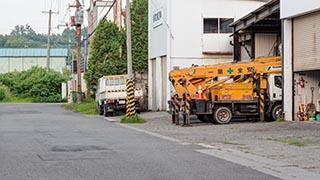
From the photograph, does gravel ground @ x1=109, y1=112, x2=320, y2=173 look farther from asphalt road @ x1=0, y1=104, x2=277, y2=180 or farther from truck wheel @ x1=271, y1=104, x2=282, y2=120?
asphalt road @ x1=0, y1=104, x2=277, y2=180

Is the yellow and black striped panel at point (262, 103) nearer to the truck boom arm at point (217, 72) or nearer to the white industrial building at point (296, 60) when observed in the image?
the truck boom arm at point (217, 72)

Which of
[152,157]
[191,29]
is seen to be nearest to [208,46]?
[191,29]

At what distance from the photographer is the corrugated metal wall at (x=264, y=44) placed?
35.9 meters

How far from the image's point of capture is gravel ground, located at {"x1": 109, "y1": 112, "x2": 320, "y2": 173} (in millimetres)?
16078

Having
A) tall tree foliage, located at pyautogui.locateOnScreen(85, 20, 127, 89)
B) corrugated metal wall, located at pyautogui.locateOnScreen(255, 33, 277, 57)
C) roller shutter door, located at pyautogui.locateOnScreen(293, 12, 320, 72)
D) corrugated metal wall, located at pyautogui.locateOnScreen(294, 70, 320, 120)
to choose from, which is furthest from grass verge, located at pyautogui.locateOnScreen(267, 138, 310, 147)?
tall tree foliage, located at pyautogui.locateOnScreen(85, 20, 127, 89)

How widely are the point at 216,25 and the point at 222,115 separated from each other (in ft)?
40.6

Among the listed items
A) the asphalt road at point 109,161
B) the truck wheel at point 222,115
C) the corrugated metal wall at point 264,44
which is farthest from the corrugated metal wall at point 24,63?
the asphalt road at point 109,161

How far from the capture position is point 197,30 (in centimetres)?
3931

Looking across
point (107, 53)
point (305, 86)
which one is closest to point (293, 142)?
point (305, 86)

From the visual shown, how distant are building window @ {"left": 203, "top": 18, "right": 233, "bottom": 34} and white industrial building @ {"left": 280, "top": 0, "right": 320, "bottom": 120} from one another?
38.1 feet

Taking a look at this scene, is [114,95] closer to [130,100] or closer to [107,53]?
[130,100]

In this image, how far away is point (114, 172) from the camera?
497 inches

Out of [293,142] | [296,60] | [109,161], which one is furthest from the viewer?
[296,60]

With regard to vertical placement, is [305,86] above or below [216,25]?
below
